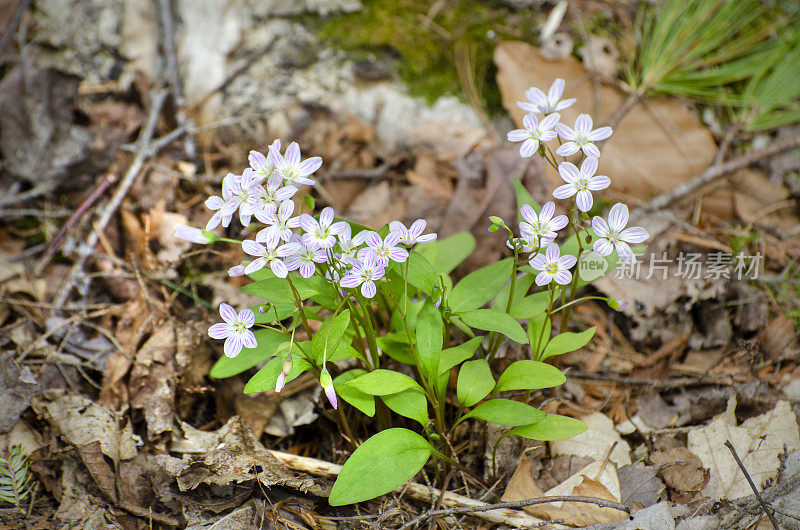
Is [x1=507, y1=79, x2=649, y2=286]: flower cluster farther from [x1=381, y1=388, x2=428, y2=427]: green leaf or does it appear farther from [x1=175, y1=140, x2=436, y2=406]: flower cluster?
[x1=381, y1=388, x2=428, y2=427]: green leaf

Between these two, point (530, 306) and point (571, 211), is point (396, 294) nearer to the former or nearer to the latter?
point (530, 306)

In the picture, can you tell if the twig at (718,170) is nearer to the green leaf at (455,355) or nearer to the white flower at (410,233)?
the green leaf at (455,355)

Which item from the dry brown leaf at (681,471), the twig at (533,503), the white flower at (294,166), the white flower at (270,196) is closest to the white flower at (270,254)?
the white flower at (270,196)

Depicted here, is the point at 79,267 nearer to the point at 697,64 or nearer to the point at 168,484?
the point at 168,484

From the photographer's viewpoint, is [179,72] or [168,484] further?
[179,72]

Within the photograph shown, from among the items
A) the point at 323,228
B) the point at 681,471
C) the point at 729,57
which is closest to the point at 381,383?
the point at 323,228

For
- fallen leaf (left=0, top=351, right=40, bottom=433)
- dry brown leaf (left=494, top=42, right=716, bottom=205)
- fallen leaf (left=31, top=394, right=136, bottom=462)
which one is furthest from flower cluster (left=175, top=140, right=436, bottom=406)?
dry brown leaf (left=494, top=42, right=716, bottom=205)

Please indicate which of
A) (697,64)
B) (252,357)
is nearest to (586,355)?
(252,357)

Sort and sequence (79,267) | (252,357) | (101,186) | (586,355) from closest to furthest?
(252,357) → (586,355) → (79,267) → (101,186)
